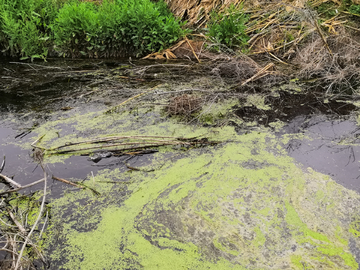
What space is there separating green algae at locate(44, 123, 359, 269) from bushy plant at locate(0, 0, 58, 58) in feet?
13.4

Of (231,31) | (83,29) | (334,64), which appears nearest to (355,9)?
(334,64)

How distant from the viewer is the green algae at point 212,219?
5.13ft

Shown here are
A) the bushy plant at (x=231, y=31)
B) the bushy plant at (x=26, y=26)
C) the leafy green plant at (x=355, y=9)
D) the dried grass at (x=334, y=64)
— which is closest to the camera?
the dried grass at (x=334, y=64)

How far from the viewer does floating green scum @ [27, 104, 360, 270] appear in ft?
5.14

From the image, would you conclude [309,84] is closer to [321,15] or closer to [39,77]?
[321,15]

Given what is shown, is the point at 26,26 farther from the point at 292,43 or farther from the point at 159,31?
the point at 292,43

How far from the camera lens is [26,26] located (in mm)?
4957

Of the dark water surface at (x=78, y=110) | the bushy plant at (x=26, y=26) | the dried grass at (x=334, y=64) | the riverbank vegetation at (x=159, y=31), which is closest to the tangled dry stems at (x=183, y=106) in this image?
the dark water surface at (x=78, y=110)

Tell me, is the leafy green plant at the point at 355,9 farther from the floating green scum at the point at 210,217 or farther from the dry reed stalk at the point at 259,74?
the floating green scum at the point at 210,217

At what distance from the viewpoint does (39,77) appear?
4.43m

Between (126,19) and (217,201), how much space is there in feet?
13.4

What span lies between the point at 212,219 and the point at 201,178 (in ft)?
1.43

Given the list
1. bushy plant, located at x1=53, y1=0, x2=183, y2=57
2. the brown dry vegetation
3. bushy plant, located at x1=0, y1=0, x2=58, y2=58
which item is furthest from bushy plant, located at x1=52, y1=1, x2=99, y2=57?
the brown dry vegetation

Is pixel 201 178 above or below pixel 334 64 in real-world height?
below
